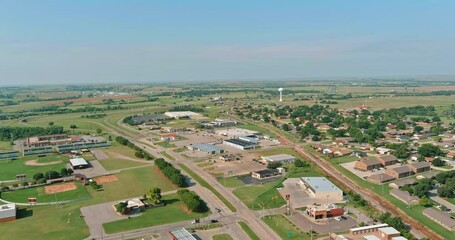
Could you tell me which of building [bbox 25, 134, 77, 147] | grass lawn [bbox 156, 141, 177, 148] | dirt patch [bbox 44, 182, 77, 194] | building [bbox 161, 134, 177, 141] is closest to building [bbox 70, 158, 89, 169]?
dirt patch [bbox 44, 182, 77, 194]

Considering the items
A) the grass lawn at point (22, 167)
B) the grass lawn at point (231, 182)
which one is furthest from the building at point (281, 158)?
the grass lawn at point (22, 167)

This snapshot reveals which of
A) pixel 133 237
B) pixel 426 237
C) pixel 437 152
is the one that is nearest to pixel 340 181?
pixel 426 237

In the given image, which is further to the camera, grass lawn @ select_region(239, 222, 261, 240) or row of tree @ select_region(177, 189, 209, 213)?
row of tree @ select_region(177, 189, 209, 213)

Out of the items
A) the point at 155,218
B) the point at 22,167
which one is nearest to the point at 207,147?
the point at 22,167

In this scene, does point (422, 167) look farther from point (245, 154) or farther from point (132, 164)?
point (132, 164)

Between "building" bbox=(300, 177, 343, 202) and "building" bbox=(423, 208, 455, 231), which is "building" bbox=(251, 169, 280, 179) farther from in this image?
"building" bbox=(423, 208, 455, 231)

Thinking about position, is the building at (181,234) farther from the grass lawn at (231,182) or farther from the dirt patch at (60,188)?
the dirt patch at (60,188)
